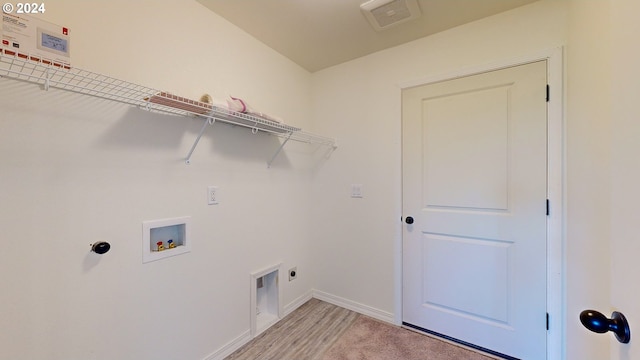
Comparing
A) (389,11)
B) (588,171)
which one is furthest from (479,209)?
(389,11)

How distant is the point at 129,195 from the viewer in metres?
1.30

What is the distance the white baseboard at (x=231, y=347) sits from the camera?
1.69 metres

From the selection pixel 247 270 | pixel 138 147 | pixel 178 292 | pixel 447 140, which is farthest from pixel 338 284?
pixel 138 147

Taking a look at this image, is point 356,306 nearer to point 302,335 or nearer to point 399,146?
point 302,335

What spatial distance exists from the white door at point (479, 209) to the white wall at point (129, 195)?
129 centimetres

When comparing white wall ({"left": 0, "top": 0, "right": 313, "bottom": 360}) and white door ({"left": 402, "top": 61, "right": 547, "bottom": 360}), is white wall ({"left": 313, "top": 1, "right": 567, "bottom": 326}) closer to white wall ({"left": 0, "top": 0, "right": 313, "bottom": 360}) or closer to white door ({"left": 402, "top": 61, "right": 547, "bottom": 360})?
white door ({"left": 402, "top": 61, "right": 547, "bottom": 360})

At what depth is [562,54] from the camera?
1.54 meters

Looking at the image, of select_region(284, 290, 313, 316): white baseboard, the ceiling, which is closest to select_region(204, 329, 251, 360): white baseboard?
select_region(284, 290, 313, 316): white baseboard

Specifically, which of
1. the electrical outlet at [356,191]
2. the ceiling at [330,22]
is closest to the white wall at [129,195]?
the ceiling at [330,22]

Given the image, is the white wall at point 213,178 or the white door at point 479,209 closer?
the white wall at point 213,178

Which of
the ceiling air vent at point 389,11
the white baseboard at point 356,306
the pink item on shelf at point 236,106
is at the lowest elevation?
the white baseboard at point 356,306

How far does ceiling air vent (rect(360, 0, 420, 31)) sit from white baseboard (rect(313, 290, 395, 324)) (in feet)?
7.67

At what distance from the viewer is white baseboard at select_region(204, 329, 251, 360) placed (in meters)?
1.69

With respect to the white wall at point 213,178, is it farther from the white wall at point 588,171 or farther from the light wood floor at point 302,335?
the light wood floor at point 302,335
